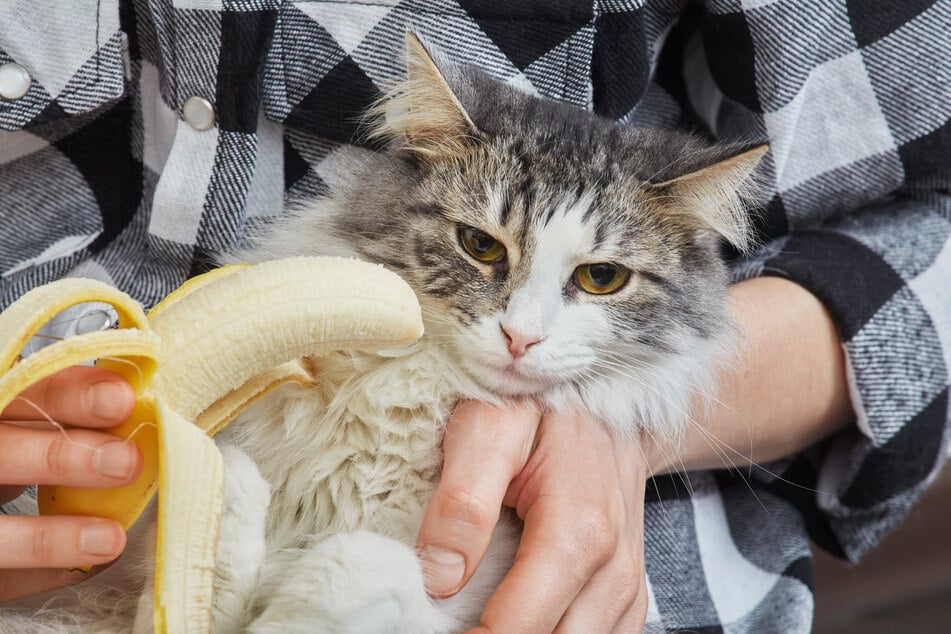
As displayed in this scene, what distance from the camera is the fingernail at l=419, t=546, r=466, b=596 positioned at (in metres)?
0.88

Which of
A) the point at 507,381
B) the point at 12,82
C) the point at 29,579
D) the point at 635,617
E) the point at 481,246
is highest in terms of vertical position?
the point at 12,82

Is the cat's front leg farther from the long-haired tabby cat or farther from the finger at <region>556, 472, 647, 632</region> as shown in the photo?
the finger at <region>556, 472, 647, 632</region>

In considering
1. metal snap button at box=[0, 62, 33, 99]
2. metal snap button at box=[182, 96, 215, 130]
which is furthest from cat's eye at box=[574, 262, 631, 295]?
metal snap button at box=[0, 62, 33, 99]

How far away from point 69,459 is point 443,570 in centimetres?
43

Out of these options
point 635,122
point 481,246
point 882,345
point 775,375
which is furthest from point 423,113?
point 882,345

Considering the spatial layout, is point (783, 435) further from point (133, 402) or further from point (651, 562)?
point (133, 402)

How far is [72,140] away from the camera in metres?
1.26

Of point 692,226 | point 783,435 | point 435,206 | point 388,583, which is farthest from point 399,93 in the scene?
point 783,435

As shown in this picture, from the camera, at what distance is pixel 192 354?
29.3 inches

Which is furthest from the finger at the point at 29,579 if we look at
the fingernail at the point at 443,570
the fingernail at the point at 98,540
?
the fingernail at the point at 443,570

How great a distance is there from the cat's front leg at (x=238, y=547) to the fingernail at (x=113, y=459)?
14 centimetres

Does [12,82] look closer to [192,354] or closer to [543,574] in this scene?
[192,354]

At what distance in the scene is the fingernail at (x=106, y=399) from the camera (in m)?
0.70

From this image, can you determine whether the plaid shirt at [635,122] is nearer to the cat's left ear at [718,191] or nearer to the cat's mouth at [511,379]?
the cat's left ear at [718,191]
